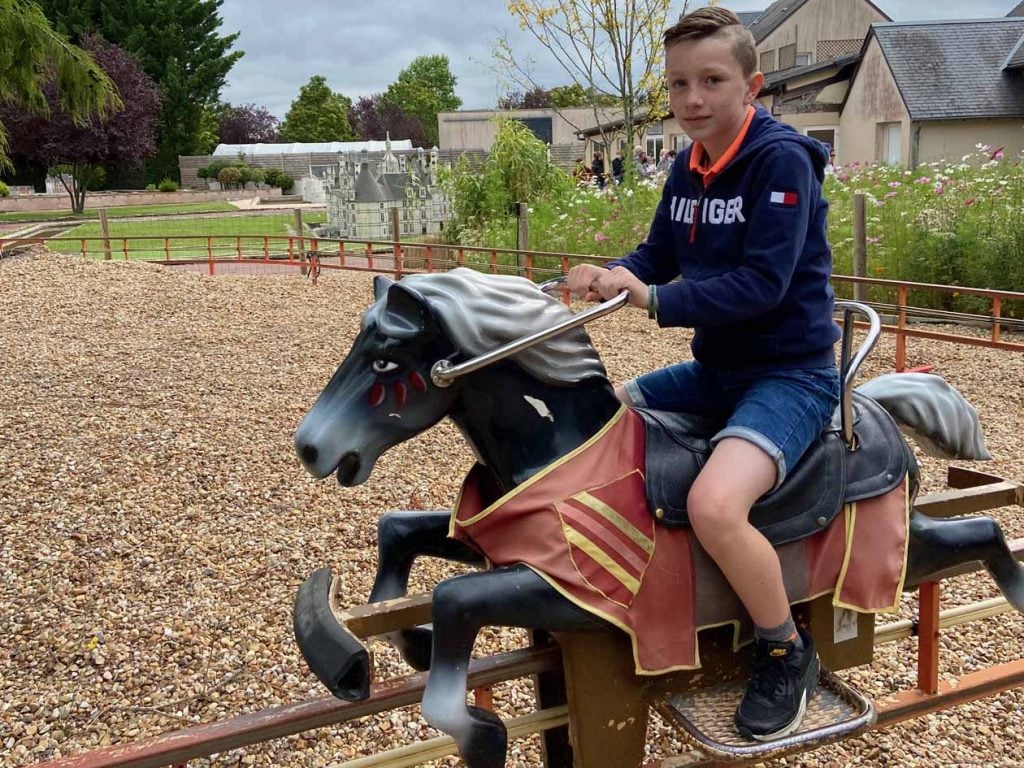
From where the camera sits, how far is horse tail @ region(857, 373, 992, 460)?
2.16 m

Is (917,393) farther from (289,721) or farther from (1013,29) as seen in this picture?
(1013,29)

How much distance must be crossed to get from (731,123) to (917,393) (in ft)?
2.92

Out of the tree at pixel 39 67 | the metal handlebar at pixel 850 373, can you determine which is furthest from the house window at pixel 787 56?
the metal handlebar at pixel 850 373

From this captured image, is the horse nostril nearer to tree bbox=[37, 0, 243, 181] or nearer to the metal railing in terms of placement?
the metal railing

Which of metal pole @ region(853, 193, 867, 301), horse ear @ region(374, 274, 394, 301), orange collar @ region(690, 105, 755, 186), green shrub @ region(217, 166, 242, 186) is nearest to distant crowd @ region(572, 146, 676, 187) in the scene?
metal pole @ region(853, 193, 867, 301)

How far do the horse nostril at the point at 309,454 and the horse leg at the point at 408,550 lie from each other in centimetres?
41

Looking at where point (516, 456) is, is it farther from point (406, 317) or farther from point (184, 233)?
point (184, 233)

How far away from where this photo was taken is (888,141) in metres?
19.5

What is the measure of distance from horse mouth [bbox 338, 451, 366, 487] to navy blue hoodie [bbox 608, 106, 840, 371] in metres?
0.62

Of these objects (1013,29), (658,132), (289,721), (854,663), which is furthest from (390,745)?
(658,132)

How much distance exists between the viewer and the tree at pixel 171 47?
42094 mm

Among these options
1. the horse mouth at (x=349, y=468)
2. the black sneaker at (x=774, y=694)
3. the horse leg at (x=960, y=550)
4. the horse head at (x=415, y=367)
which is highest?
the horse head at (x=415, y=367)

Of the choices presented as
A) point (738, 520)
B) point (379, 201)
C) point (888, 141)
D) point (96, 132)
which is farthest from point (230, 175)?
point (738, 520)

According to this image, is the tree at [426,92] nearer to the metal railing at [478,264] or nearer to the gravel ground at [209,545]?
the metal railing at [478,264]
